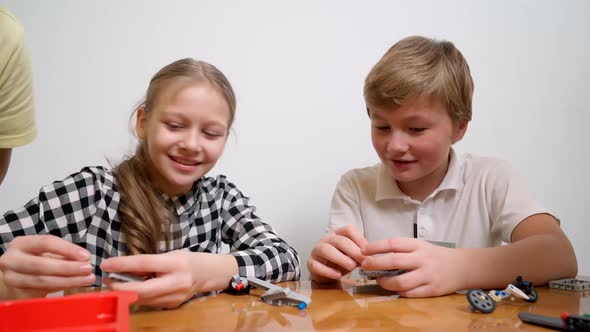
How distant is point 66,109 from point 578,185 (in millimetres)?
1573

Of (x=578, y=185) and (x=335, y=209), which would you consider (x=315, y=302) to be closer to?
(x=335, y=209)

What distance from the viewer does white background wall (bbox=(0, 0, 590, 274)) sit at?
4.24 ft

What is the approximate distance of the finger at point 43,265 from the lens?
576 mm

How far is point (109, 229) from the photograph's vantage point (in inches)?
36.0

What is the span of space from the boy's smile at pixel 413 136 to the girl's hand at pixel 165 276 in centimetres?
45

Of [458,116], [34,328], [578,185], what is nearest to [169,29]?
[458,116]

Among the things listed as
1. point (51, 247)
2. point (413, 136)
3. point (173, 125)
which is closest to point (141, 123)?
point (173, 125)

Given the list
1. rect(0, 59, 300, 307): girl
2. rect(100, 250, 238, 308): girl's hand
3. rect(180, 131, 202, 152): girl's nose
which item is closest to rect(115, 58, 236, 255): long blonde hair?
rect(0, 59, 300, 307): girl

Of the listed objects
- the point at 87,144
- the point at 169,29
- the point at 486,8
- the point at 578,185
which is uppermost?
the point at 486,8

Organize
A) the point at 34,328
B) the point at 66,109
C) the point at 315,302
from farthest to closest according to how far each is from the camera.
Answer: the point at 66,109
the point at 315,302
the point at 34,328

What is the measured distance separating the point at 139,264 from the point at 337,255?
32 cm

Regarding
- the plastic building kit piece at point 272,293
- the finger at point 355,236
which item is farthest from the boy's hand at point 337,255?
the plastic building kit piece at point 272,293

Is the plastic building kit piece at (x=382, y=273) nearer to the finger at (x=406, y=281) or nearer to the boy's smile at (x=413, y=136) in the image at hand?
the finger at (x=406, y=281)

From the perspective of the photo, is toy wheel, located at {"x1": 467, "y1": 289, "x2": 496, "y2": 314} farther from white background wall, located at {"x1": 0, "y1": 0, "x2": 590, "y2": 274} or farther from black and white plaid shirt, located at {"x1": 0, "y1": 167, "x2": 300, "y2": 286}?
white background wall, located at {"x1": 0, "y1": 0, "x2": 590, "y2": 274}
